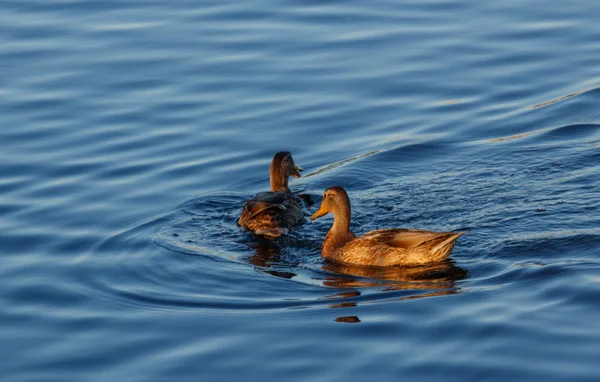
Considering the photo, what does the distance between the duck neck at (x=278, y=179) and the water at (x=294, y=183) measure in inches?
19.1

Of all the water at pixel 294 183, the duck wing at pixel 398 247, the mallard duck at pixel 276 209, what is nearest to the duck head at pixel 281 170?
the mallard duck at pixel 276 209

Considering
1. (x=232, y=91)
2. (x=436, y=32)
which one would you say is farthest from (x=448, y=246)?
(x=436, y=32)

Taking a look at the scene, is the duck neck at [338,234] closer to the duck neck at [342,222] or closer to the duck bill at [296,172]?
the duck neck at [342,222]

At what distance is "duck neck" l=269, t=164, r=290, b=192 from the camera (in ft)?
47.6

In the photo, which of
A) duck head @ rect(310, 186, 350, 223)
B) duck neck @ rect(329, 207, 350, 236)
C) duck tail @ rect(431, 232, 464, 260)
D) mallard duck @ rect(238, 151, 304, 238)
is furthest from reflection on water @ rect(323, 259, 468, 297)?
mallard duck @ rect(238, 151, 304, 238)

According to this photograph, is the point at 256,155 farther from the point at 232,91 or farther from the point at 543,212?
the point at 543,212

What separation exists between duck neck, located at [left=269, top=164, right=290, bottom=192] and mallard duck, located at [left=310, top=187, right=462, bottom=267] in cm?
112

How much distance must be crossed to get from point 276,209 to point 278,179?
0.83 meters

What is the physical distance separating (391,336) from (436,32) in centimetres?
1019

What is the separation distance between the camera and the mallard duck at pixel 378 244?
12.2 meters

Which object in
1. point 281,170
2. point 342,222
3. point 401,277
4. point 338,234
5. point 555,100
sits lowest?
point 401,277

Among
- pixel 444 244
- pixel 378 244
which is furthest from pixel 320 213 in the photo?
pixel 444 244

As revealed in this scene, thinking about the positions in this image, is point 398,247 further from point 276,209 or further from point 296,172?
point 296,172

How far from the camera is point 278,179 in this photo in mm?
14570
